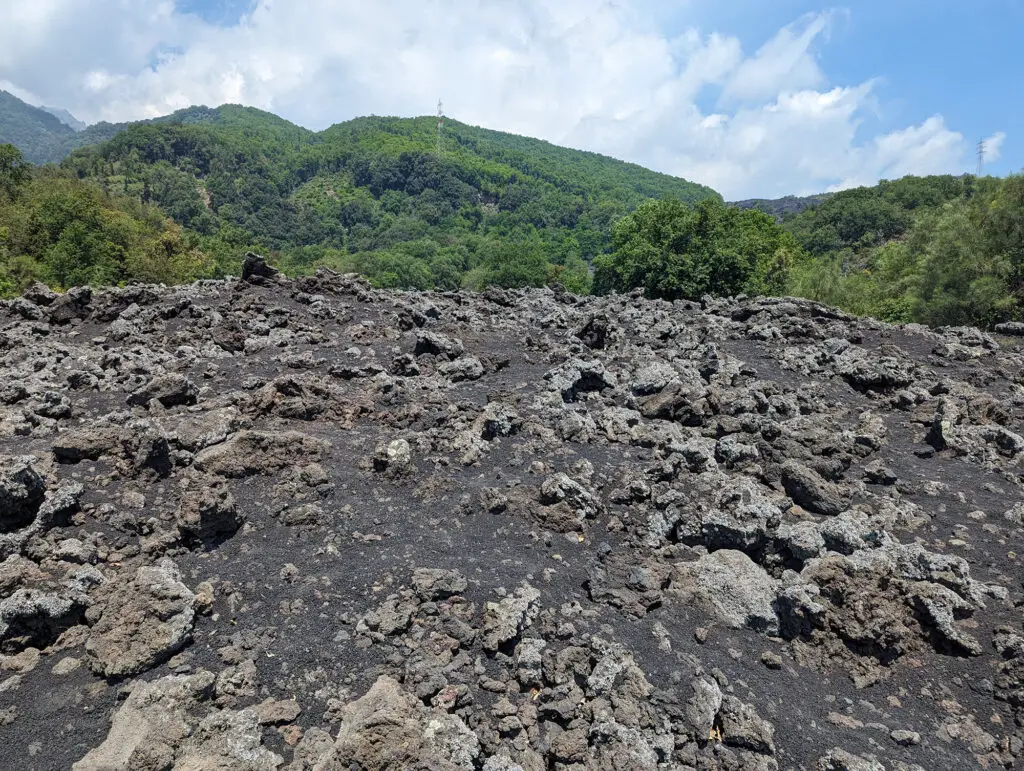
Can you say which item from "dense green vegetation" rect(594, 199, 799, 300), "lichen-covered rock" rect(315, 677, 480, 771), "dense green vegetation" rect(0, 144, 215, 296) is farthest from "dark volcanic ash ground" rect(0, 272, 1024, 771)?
"dense green vegetation" rect(0, 144, 215, 296)

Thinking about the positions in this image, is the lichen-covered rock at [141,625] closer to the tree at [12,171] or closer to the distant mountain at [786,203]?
the tree at [12,171]

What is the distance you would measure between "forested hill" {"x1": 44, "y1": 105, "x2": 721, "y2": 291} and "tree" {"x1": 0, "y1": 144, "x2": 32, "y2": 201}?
34149 mm

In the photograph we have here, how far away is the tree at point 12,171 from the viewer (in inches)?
1902

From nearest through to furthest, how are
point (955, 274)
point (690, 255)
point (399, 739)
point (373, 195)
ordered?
point (399, 739)
point (955, 274)
point (690, 255)
point (373, 195)

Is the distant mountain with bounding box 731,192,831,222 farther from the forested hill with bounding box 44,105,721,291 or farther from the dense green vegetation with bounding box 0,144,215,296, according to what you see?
the dense green vegetation with bounding box 0,144,215,296

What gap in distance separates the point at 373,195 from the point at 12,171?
10974 cm

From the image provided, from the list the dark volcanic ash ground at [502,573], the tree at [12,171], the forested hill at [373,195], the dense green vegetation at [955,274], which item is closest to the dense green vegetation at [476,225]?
the dense green vegetation at [955,274]

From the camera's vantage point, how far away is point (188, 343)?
42.6 ft

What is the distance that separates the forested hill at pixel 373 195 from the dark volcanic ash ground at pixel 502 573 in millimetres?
68360

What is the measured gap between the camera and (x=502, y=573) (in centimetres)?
560

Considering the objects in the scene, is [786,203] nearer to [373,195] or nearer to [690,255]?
[373,195]

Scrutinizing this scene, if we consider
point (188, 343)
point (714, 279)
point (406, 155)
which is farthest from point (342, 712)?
point (406, 155)

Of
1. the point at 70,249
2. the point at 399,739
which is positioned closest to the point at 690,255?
the point at 399,739

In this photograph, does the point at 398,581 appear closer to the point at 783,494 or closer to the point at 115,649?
the point at 115,649
